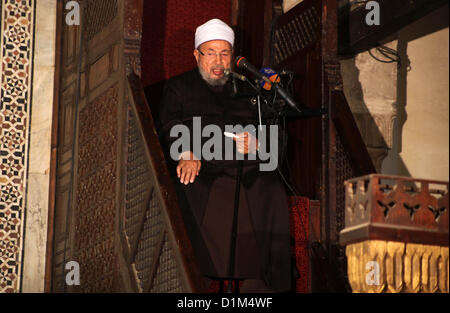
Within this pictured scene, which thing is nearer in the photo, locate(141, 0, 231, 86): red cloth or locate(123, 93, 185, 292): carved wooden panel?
locate(123, 93, 185, 292): carved wooden panel

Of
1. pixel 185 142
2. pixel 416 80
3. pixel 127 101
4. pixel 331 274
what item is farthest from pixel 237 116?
pixel 416 80

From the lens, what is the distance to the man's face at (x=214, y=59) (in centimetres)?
535

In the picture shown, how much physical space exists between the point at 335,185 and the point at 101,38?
5.29 ft

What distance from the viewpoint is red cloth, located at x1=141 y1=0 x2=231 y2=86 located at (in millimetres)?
5955

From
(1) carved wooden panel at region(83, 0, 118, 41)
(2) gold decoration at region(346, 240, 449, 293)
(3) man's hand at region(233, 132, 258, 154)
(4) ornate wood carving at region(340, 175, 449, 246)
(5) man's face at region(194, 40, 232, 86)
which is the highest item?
(1) carved wooden panel at region(83, 0, 118, 41)

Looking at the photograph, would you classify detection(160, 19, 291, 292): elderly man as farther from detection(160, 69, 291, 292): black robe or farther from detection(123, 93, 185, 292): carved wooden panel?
detection(123, 93, 185, 292): carved wooden panel

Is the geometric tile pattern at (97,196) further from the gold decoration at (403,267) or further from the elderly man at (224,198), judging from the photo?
the gold decoration at (403,267)

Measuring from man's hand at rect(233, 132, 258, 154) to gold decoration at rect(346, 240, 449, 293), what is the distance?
3.15 feet

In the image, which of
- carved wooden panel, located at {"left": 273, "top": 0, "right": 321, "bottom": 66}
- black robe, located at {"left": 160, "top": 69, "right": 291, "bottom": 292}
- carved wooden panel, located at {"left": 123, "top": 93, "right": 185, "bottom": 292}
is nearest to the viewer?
carved wooden panel, located at {"left": 123, "top": 93, "right": 185, "bottom": 292}

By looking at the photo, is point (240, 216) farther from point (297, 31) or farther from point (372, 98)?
point (372, 98)

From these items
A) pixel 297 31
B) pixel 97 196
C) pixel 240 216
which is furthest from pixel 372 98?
pixel 97 196

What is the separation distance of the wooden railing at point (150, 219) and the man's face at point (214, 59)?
625 mm

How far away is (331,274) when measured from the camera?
16.0ft

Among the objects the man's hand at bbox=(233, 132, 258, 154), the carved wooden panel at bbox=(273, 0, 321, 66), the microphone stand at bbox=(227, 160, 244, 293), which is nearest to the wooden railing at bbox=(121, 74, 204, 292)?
the microphone stand at bbox=(227, 160, 244, 293)
